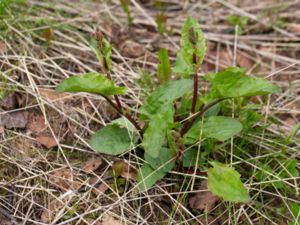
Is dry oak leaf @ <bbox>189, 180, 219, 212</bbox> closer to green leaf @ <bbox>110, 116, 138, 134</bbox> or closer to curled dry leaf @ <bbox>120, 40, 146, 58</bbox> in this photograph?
green leaf @ <bbox>110, 116, 138, 134</bbox>

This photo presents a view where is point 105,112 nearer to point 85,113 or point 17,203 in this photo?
point 85,113

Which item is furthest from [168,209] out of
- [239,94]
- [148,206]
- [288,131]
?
[288,131]

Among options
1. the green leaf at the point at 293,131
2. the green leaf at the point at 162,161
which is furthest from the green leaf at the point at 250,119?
the green leaf at the point at 162,161

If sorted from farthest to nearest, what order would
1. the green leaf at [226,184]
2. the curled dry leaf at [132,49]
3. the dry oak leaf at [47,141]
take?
the curled dry leaf at [132,49] → the dry oak leaf at [47,141] → the green leaf at [226,184]

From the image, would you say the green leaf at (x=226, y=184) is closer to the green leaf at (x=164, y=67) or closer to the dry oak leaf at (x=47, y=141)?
the green leaf at (x=164, y=67)

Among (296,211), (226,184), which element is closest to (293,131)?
(296,211)

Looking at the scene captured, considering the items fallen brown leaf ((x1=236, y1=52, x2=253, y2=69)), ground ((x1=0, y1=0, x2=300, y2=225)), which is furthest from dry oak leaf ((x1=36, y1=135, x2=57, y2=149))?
fallen brown leaf ((x1=236, y1=52, x2=253, y2=69))
